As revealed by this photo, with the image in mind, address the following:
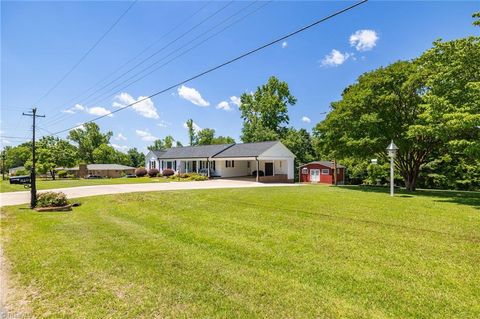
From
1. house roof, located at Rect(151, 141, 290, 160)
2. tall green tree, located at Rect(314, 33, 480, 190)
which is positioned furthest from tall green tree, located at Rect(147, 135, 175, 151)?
tall green tree, located at Rect(314, 33, 480, 190)

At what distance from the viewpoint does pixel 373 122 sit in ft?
58.9

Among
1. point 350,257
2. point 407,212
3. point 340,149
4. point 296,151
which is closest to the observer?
Answer: point 350,257

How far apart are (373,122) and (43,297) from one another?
60.8ft

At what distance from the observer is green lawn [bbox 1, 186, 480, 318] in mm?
3836

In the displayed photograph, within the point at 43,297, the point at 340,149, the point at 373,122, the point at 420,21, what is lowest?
the point at 43,297

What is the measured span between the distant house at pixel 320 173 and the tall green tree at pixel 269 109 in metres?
14.8

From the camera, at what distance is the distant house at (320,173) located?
107ft

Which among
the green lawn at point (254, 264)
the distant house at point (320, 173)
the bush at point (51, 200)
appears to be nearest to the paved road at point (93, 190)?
the bush at point (51, 200)

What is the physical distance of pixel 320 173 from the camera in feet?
110

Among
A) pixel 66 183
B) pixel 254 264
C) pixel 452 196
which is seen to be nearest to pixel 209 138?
pixel 66 183

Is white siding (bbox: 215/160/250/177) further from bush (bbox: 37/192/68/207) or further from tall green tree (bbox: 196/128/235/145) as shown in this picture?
tall green tree (bbox: 196/128/235/145)

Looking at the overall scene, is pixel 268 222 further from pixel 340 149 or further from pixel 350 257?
→ pixel 340 149

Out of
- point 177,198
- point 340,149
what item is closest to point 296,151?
point 340,149

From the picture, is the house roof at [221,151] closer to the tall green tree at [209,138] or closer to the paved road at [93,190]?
the paved road at [93,190]
